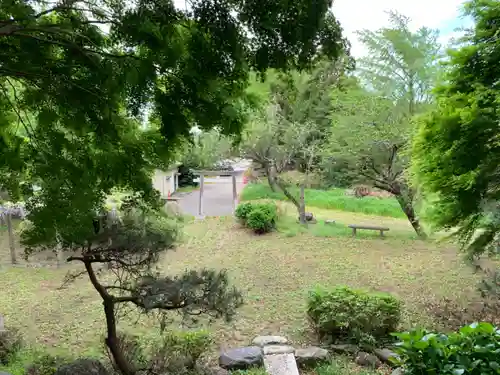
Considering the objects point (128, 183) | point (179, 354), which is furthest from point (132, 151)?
point (179, 354)

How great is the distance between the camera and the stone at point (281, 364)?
2861mm

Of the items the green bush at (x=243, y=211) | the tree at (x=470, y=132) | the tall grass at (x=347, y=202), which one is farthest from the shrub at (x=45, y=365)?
the tall grass at (x=347, y=202)

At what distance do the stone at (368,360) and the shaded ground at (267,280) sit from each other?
683 millimetres

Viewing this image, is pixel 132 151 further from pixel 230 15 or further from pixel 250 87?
pixel 230 15

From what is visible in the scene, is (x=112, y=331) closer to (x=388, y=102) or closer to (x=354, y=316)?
(x=354, y=316)

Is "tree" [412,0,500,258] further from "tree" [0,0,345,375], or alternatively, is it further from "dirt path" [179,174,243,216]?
"dirt path" [179,174,243,216]

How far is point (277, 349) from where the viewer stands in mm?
3223

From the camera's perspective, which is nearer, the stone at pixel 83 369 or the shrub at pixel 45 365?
the stone at pixel 83 369

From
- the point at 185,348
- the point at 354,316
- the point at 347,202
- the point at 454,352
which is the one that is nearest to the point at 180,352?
the point at 185,348

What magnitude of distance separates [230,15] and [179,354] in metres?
2.42

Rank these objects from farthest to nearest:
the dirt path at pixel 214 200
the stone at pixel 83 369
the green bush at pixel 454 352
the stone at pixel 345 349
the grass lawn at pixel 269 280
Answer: the dirt path at pixel 214 200, the grass lawn at pixel 269 280, the stone at pixel 345 349, the stone at pixel 83 369, the green bush at pixel 454 352

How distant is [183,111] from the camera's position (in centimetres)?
181

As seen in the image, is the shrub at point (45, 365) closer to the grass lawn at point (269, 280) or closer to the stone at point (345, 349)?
the grass lawn at point (269, 280)

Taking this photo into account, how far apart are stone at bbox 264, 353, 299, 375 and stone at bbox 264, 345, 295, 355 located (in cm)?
5
